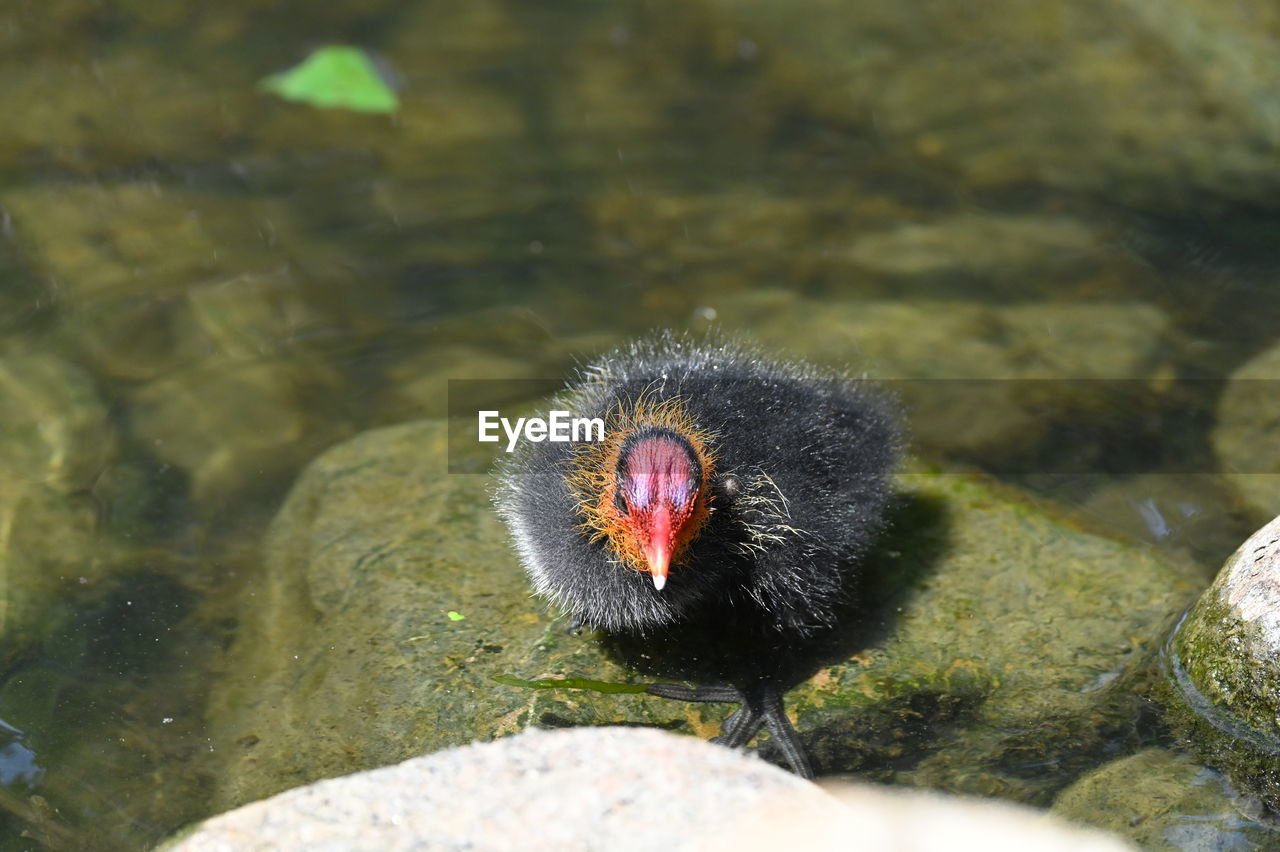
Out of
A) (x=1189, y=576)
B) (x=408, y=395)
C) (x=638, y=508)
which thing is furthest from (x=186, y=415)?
(x=1189, y=576)

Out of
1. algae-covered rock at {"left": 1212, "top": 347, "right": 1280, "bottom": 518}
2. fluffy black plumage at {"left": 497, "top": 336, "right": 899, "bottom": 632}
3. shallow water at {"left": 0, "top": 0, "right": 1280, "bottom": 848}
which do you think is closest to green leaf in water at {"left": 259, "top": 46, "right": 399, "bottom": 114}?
shallow water at {"left": 0, "top": 0, "right": 1280, "bottom": 848}

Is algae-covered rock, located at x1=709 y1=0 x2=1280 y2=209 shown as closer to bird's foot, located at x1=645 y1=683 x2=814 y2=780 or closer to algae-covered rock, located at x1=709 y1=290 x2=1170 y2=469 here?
algae-covered rock, located at x1=709 y1=290 x2=1170 y2=469

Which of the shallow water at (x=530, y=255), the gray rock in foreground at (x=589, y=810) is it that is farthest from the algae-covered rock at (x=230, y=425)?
the gray rock in foreground at (x=589, y=810)

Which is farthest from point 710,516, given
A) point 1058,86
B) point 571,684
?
point 1058,86

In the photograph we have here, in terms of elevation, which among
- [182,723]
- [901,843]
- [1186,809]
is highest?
[901,843]

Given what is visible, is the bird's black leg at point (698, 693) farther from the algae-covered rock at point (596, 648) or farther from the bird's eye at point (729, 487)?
the bird's eye at point (729, 487)

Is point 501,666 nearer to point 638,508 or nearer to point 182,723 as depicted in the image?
point 638,508
